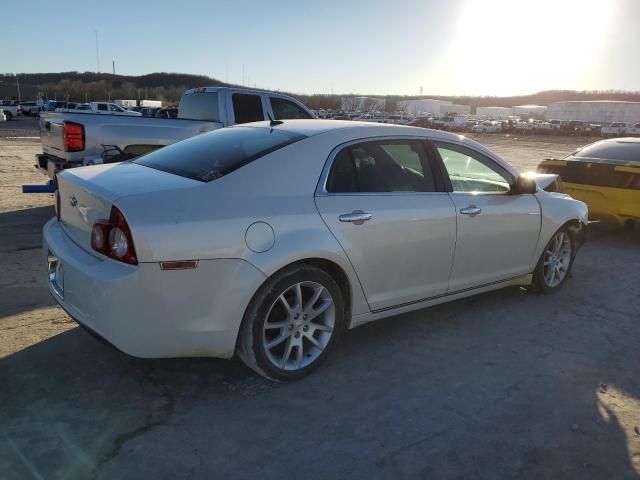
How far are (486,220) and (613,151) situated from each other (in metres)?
4.88

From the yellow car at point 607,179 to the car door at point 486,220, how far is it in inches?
126

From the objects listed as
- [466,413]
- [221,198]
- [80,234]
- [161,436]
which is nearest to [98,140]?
[80,234]

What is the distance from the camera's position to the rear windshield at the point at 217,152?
347 cm

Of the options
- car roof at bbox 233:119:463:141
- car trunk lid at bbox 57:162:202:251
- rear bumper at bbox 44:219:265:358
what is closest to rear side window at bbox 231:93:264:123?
car roof at bbox 233:119:463:141

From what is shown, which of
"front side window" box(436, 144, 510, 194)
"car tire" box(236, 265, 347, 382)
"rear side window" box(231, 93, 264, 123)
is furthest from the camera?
"rear side window" box(231, 93, 264, 123)

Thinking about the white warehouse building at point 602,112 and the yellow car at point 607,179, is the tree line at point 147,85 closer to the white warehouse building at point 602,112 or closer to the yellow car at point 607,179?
the white warehouse building at point 602,112

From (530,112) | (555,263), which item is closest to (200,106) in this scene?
(555,263)

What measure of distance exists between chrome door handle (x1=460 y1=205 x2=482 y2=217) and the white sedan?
13 millimetres

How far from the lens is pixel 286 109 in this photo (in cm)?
984

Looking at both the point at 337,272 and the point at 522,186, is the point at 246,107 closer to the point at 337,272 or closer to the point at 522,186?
the point at 522,186

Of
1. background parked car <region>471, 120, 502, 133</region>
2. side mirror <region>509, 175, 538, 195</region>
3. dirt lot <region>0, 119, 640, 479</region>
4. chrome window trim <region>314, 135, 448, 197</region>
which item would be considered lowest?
background parked car <region>471, 120, 502, 133</region>

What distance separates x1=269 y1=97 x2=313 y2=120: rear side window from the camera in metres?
9.69

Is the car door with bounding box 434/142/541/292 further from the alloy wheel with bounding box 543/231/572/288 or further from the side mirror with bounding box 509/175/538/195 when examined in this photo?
the alloy wheel with bounding box 543/231/572/288

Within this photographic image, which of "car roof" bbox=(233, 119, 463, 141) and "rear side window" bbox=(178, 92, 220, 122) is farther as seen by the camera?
"rear side window" bbox=(178, 92, 220, 122)
